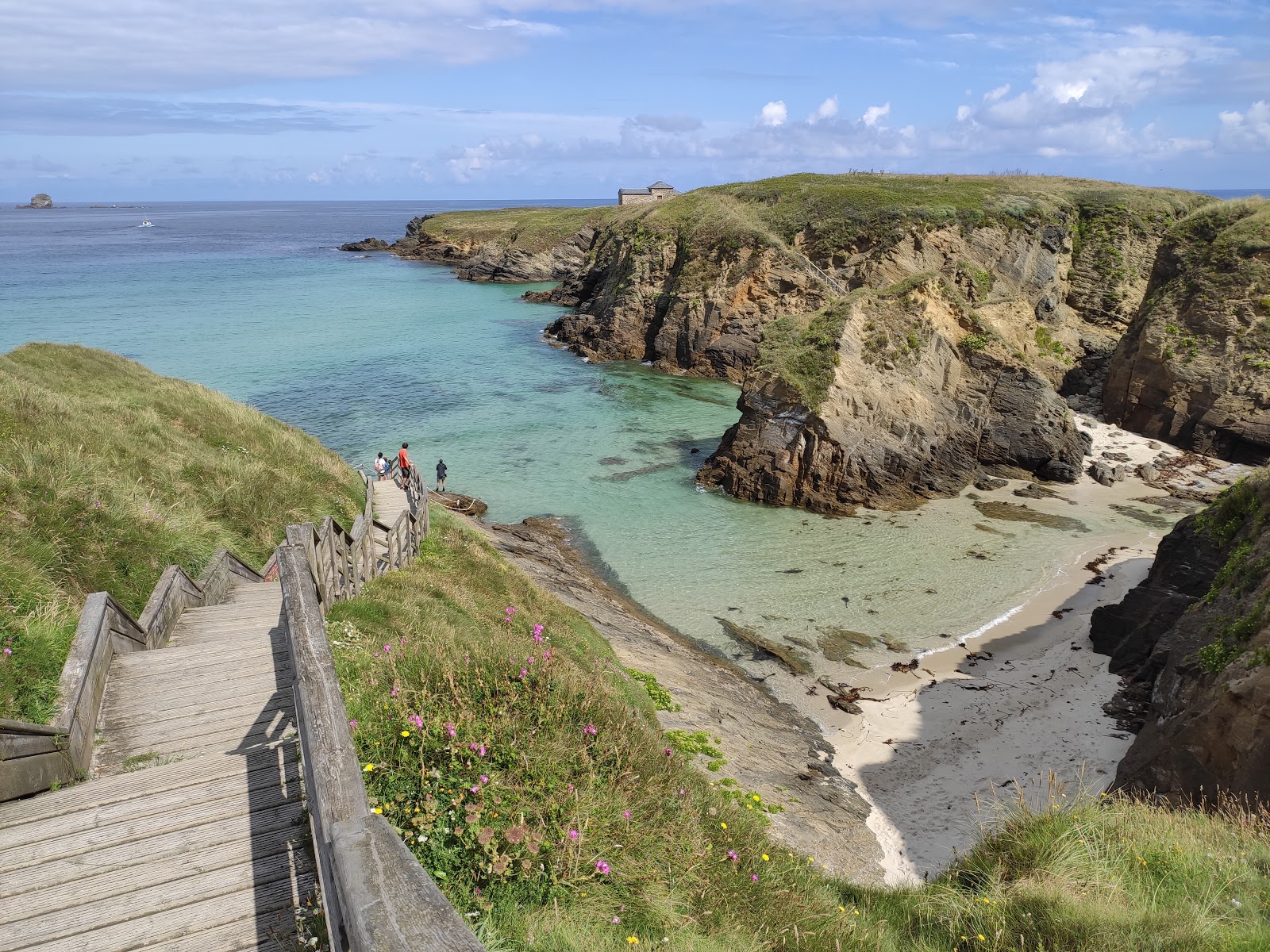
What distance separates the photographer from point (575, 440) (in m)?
36.7

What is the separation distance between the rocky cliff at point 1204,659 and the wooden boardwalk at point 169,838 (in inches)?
454

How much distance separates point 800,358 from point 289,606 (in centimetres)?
2744

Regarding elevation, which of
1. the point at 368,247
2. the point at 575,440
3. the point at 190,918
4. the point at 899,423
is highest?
the point at 368,247

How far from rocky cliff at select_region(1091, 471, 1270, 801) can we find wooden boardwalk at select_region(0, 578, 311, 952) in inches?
454

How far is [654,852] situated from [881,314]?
3032cm

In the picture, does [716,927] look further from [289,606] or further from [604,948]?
[289,606]

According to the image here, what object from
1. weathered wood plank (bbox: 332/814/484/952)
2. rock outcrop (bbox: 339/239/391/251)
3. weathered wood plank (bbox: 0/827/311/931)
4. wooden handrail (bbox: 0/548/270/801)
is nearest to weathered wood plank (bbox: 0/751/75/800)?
wooden handrail (bbox: 0/548/270/801)

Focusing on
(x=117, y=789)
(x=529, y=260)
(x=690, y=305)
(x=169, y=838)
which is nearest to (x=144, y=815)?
(x=169, y=838)

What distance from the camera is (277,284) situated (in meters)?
89.8

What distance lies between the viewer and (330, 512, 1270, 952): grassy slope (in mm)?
4941

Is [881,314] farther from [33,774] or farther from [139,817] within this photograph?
[33,774]

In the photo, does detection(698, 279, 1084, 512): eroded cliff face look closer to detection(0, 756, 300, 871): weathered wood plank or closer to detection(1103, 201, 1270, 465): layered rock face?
detection(1103, 201, 1270, 465): layered rock face

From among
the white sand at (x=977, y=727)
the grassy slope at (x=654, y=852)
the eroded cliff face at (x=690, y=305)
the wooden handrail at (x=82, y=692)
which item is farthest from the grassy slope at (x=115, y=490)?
the eroded cliff face at (x=690, y=305)

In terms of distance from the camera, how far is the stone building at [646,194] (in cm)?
9675
